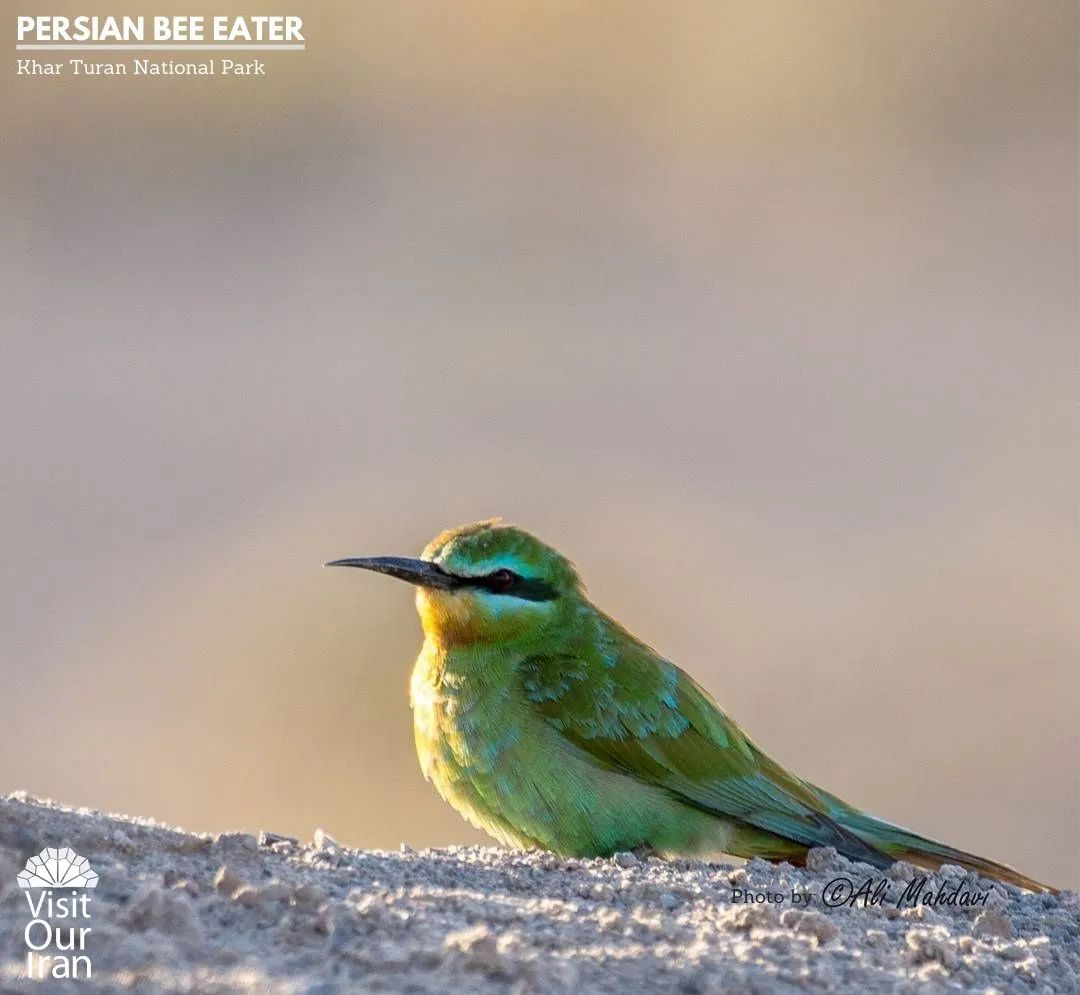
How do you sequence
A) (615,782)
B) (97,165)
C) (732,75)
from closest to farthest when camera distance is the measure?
1. (615,782)
2. (97,165)
3. (732,75)

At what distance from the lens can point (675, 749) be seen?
315 cm

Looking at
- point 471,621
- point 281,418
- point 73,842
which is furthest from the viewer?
point 281,418

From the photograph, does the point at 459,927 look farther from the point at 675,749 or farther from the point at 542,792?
the point at 675,749

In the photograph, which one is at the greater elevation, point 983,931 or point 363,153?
point 363,153

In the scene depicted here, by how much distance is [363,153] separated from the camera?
11.0m

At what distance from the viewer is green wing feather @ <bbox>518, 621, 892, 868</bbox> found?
Answer: 3.09 meters

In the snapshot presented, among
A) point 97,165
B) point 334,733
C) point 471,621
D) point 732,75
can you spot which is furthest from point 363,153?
point 471,621

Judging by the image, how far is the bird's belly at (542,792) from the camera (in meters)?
3.05

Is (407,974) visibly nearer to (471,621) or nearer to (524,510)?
Answer: (471,621)

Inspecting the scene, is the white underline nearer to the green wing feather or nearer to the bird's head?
the bird's head

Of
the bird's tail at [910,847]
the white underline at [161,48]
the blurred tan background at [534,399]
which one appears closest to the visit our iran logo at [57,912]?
the bird's tail at [910,847]

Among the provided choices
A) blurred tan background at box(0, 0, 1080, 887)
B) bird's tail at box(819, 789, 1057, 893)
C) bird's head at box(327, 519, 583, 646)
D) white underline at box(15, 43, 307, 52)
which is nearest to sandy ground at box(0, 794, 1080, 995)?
bird's tail at box(819, 789, 1057, 893)

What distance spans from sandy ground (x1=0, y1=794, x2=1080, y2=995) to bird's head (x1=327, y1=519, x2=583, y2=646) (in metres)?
0.75

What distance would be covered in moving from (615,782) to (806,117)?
28.9 feet
